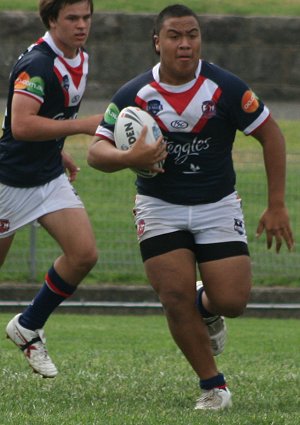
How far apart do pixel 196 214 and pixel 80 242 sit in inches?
37.8

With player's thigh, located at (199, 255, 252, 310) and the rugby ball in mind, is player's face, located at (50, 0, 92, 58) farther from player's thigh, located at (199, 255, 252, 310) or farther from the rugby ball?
player's thigh, located at (199, 255, 252, 310)

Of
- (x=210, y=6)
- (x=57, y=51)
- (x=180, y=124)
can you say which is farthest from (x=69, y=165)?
(x=210, y=6)

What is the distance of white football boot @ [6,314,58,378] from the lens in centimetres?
982

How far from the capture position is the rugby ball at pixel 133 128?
8805 mm

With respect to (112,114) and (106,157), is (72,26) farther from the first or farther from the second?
(106,157)

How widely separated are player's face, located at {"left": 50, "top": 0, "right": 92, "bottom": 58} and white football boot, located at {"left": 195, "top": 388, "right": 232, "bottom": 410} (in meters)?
2.24

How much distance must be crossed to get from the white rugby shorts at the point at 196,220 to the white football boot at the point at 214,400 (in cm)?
82

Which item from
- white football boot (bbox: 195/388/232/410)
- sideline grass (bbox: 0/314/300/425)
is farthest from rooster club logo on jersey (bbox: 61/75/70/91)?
white football boot (bbox: 195/388/232/410)

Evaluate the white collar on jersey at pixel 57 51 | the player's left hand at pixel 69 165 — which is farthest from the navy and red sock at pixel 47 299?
the white collar on jersey at pixel 57 51

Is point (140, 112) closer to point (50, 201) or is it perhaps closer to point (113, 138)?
point (113, 138)

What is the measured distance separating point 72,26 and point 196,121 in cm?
122

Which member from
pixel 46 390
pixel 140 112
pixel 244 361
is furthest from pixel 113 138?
pixel 244 361

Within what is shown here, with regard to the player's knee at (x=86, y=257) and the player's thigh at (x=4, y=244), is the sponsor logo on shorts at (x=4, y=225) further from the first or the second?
the player's knee at (x=86, y=257)

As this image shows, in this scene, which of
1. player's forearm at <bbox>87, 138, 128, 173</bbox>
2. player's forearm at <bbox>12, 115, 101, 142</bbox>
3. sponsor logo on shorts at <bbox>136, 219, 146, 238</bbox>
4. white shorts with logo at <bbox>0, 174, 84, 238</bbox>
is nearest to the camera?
player's forearm at <bbox>87, 138, 128, 173</bbox>
